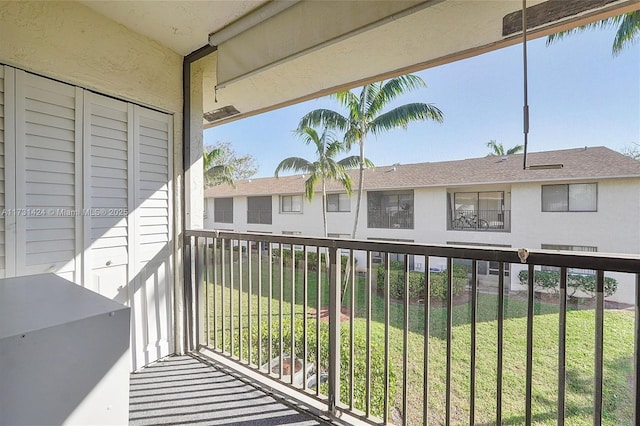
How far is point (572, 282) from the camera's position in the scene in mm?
1167

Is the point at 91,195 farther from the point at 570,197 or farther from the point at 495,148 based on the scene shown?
the point at 495,148

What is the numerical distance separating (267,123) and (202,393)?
5.42 metres

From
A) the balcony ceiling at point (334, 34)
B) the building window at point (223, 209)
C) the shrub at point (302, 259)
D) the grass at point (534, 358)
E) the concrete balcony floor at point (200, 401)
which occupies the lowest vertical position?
the concrete balcony floor at point (200, 401)

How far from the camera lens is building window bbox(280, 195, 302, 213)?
5386 millimetres

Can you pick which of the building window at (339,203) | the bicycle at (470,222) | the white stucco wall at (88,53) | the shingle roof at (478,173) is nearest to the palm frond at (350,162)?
the shingle roof at (478,173)

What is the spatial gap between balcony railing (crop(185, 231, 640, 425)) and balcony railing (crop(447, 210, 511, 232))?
5.34ft

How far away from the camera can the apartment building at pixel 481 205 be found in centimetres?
214

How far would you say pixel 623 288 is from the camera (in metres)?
1.05

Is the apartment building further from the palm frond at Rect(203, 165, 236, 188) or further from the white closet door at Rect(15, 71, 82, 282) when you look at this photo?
the white closet door at Rect(15, 71, 82, 282)

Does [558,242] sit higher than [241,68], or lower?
lower

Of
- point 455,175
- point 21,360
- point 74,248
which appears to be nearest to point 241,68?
Result: point 74,248

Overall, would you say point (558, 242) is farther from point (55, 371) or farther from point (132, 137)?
point (132, 137)

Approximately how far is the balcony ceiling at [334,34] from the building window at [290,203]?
10.2 ft

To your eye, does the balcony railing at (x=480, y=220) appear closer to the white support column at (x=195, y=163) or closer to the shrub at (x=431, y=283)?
the shrub at (x=431, y=283)
